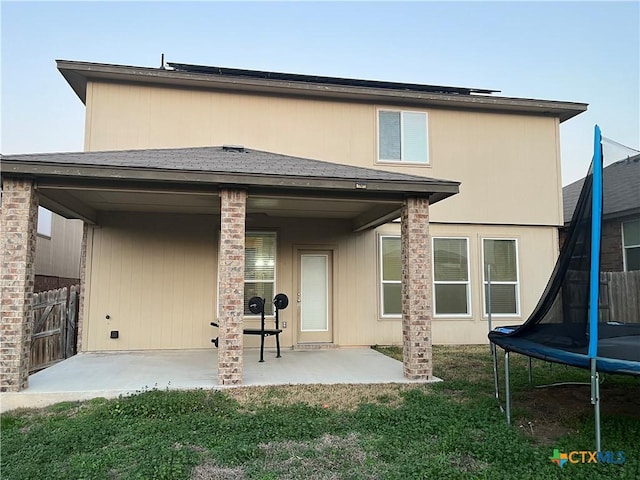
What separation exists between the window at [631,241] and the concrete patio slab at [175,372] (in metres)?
→ 3.29

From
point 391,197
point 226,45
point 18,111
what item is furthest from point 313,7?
point 18,111

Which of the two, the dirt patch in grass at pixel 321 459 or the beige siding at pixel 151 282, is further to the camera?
the beige siding at pixel 151 282

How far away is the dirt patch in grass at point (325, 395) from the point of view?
16.9 feet

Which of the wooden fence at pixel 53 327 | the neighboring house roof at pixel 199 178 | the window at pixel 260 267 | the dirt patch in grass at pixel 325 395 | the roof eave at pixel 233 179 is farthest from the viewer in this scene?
the window at pixel 260 267

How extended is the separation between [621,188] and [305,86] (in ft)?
20.8

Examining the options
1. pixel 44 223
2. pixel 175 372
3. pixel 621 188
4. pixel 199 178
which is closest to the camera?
pixel 621 188

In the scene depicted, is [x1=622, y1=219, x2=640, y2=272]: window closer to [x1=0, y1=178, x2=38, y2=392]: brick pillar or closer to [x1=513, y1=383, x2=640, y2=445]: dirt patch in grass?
[x1=513, y1=383, x2=640, y2=445]: dirt patch in grass

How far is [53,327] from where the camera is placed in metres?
8.51

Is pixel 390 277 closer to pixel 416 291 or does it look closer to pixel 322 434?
pixel 416 291

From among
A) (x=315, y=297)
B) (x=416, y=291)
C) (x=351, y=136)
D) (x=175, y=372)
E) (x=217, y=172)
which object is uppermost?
(x=351, y=136)

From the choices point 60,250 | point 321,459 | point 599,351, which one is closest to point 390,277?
point 599,351

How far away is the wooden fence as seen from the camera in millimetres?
7926

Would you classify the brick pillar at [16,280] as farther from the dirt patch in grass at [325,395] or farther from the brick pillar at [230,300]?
the dirt patch in grass at [325,395]

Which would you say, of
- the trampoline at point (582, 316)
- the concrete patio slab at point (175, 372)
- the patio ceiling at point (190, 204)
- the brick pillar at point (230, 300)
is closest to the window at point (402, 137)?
the patio ceiling at point (190, 204)
